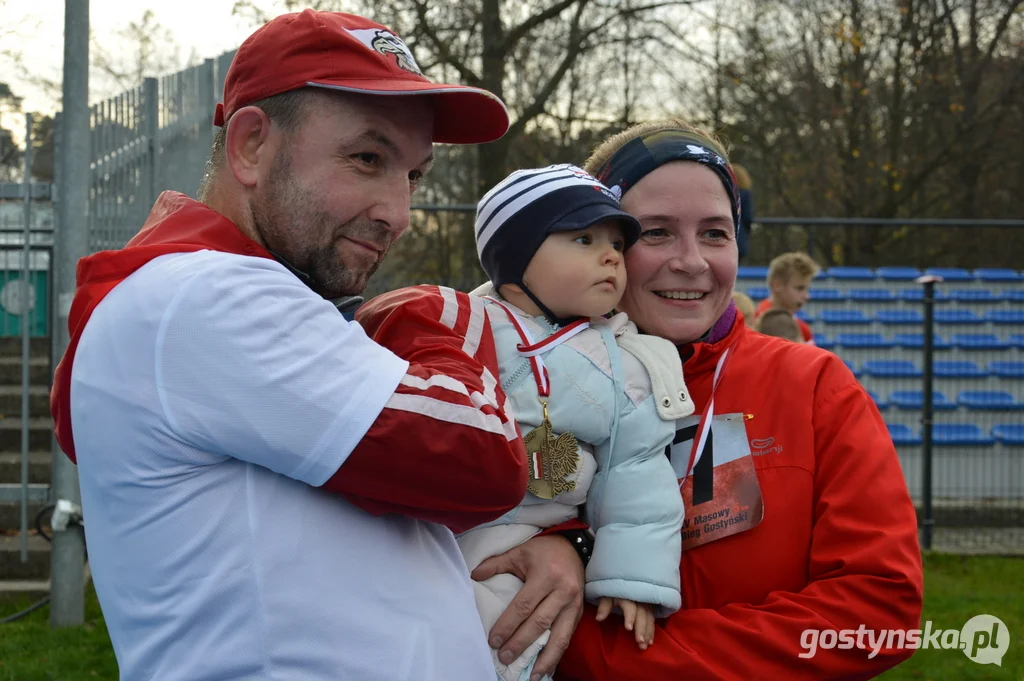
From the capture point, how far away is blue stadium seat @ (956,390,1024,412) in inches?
468

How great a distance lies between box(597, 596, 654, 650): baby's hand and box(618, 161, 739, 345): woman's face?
2.06 feet

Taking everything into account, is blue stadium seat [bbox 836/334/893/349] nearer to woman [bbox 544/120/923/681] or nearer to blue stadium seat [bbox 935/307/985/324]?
blue stadium seat [bbox 935/307/985/324]

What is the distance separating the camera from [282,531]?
150 centimetres

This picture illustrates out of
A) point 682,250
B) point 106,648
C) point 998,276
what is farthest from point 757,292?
point 682,250

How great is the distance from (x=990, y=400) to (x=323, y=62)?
12.1 m

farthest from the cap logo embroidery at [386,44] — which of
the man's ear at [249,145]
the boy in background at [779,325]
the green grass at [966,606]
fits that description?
the boy in background at [779,325]

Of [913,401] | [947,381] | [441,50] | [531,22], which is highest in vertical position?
[531,22]

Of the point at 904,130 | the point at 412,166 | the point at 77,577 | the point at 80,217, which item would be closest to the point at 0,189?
the point at 80,217

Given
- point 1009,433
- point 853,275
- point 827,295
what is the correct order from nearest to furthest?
point 1009,433, point 827,295, point 853,275

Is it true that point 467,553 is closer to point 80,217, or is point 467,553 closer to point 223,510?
point 223,510

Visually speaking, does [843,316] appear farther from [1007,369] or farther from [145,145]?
[145,145]

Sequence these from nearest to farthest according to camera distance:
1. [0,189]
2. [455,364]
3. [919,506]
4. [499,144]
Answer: [455,364]
[0,189]
[919,506]
[499,144]

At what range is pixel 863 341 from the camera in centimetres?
1288

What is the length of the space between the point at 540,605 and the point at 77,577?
16.1 feet
